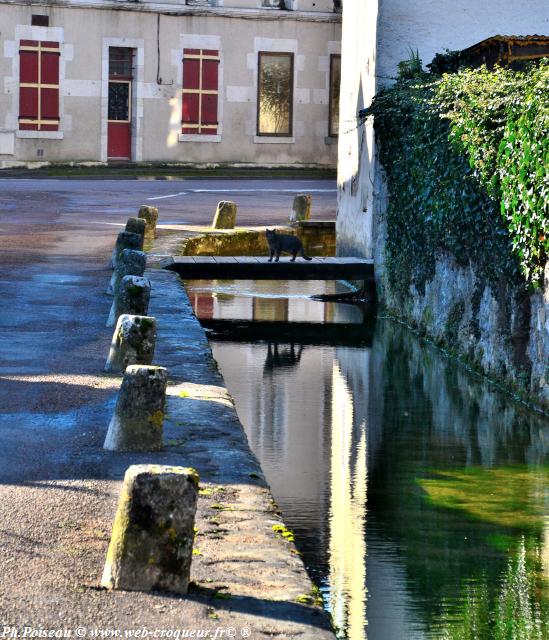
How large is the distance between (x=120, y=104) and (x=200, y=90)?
2.16 m

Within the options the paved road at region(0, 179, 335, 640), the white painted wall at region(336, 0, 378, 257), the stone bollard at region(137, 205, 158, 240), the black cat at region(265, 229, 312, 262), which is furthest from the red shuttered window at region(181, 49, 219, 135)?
the black cat at region(265, 229, 312, 262)

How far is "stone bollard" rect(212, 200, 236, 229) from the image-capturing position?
1958 cm

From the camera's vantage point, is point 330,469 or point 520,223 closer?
point 330,469

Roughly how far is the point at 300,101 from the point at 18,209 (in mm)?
14413

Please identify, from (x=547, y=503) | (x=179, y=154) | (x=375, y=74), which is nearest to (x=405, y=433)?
(x=547, y=503)

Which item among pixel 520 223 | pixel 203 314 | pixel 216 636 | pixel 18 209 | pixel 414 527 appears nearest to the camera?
pixel 216 636

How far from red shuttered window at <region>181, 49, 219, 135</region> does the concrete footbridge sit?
1928 centimetres

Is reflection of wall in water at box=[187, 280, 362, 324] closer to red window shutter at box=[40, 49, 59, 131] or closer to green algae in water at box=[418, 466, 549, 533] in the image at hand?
green algae in water at box=[418, 466, 549, 533]

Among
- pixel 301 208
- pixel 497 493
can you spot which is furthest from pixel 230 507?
pixel 301 208

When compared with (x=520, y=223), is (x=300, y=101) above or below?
above

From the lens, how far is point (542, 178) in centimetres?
923

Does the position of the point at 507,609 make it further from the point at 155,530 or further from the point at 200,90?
the point at 200,90

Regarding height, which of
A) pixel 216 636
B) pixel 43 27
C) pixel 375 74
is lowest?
pixel 216 636

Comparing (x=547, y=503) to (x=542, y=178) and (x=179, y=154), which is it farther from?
(x=179, y=154)
